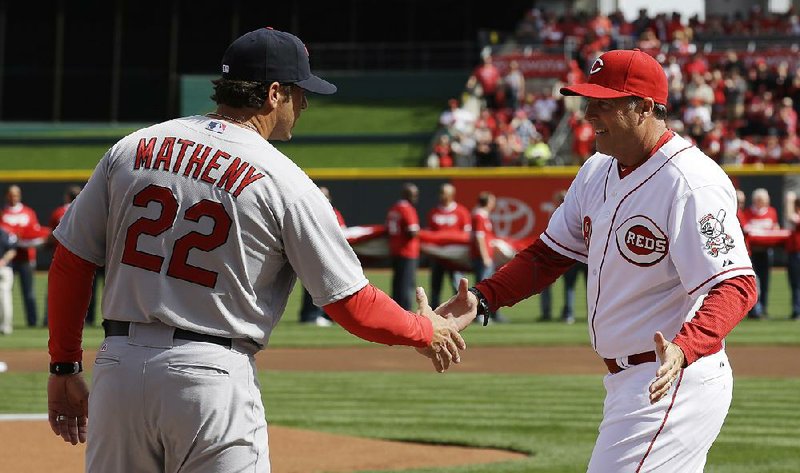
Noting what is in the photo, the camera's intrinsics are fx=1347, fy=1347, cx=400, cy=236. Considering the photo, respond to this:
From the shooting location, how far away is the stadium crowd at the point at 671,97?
101 feet

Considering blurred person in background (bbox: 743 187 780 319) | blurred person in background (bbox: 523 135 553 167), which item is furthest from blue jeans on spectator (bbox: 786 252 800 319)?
blurred person in background (bbox: 523 135 553 167)

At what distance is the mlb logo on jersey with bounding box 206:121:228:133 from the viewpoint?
426 cm

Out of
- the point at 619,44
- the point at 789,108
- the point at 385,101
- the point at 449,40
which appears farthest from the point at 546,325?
the point at 449,40

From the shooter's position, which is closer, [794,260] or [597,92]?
[597,92]

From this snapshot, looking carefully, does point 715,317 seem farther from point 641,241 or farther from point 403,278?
point 403,278

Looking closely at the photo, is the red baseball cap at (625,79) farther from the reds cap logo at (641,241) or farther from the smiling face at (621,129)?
the reds cap logo at (641,241)

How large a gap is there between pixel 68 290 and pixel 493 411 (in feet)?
24.4

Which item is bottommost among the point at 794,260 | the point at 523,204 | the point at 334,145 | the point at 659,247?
the point at 334,145

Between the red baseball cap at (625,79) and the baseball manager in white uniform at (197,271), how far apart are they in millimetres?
1232

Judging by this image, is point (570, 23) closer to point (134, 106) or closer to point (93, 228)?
point (134, 106)

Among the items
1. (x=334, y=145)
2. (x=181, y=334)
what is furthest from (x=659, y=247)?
(x=334, y=145)

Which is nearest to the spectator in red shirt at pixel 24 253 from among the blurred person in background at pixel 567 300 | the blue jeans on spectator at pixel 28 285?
the blue jeans on spectator at pixel 28 285

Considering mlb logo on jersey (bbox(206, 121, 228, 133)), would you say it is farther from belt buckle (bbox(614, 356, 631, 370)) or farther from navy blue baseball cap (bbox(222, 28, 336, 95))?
belt buckle (bbox(614, 356, 631, 370))

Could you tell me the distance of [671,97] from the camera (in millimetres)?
33688
